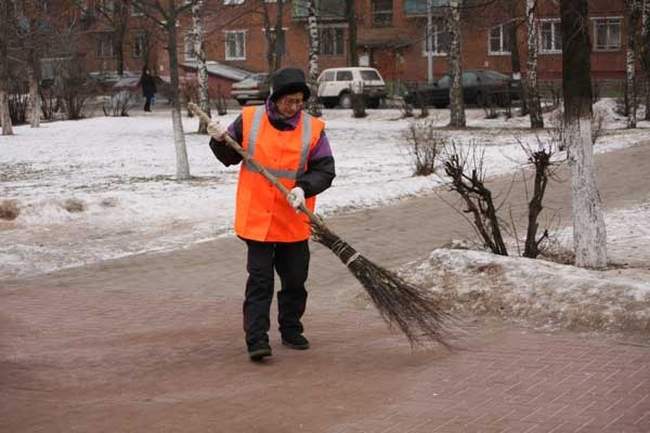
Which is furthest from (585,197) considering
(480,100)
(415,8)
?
(415,8)

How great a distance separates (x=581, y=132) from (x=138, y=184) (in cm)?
872

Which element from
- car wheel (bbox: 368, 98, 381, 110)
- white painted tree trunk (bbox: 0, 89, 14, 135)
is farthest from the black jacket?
car wheel (bbox: 368, 98, 381, 110)

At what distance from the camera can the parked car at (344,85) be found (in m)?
40.9

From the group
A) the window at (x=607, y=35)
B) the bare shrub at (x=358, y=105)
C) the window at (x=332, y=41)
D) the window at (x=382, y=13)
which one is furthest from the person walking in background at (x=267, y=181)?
the window at (x=332, y=41)

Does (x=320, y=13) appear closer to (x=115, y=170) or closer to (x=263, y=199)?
(x=115, y=170)

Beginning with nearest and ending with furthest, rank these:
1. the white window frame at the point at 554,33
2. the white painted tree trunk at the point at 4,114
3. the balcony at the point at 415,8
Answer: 1. the white window frame at the point at 554,33
2. the white painted tree trunk at the point at 4,114
3. the balcony at the point at 415,8

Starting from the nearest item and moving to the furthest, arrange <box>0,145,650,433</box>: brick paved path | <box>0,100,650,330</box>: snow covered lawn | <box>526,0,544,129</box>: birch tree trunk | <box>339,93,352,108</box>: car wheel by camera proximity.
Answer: <box>0,145,650,433</box>: brick paved path, <box>0,100,650,330</box>: snow covered lawn, <box>526,0,544,129</box>: birch tree trunk, <box>339,93,352,108</box>: car wheel

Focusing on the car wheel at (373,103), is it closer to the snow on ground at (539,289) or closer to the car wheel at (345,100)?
the car wheel at (345,100)

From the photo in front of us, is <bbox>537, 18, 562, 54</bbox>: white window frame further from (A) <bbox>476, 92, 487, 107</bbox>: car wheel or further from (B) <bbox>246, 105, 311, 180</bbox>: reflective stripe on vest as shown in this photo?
(B) <bbox>246, 105, 311, 180</bbox>: reflective stripe on vest

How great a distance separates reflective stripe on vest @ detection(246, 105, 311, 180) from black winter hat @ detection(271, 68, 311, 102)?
0.47 feet

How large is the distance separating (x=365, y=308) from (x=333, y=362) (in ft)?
5.21

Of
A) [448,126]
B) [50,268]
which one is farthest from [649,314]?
[448,126]

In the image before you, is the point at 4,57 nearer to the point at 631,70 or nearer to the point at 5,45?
the point at 5,45

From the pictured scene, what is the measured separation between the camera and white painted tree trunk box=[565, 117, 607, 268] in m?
8.02
